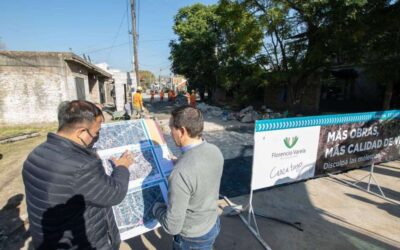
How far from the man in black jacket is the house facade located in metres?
11.5

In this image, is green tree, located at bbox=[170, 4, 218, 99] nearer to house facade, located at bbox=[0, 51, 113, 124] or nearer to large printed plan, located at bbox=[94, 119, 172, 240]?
house facade, located at bbox=[0, 51, 113, 124]

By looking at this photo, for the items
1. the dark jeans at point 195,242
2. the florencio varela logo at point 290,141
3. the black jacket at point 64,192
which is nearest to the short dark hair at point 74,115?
the black jacket at point 64,192

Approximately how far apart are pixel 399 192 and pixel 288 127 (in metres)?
3.08

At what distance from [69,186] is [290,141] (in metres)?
2.84

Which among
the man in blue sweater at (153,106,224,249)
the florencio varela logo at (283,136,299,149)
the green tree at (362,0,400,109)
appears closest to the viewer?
the man in blue sweater at (153,106,224,249)

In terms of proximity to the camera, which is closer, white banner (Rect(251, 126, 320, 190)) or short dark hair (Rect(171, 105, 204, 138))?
short dark hair (Rect(171, 105, 204, 138))

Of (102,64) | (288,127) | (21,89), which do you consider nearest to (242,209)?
(288,127)

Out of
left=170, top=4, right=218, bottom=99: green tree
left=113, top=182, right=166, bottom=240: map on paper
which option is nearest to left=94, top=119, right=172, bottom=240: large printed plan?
left=113, top=182, right=166, bottom=240: map on paper

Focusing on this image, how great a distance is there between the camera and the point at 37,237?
Result: 4.86ft

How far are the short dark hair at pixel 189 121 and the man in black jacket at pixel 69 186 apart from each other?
0.57 metres

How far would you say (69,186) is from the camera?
1.34 meters

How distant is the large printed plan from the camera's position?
6.91ft

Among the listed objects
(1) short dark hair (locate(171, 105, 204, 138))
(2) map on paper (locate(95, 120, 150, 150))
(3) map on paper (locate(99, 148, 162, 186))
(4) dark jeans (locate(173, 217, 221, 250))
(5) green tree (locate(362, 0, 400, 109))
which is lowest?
(4) dark jeans (locate(173, 217, 221, 250))

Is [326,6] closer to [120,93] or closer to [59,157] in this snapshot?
[59,157]
